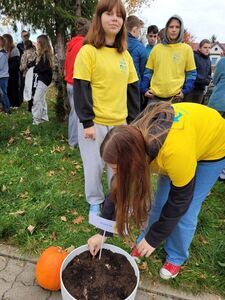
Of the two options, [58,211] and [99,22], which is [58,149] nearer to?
[58,211]

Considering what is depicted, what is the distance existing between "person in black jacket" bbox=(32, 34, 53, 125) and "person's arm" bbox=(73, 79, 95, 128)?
10.6 feet

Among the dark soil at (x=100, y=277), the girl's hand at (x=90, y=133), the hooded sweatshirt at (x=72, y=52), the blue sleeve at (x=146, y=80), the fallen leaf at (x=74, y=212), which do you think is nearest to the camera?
the dark soil at (x=100, y=277)

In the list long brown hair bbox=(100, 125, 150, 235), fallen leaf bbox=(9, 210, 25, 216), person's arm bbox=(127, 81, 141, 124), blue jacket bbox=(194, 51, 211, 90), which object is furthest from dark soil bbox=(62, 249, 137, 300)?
blue jacket bbox=(194, 51, 211, 90)

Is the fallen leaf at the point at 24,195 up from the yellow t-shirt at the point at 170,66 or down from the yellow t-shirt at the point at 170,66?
down

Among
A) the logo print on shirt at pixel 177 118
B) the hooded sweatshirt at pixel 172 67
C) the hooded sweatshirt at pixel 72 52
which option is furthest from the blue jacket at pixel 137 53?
the logo print on shirt at pixel 177 118

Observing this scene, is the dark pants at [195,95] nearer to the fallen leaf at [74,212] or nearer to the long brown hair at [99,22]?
the long brown hair at [99,22]

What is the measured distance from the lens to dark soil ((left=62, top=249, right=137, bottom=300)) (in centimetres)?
182

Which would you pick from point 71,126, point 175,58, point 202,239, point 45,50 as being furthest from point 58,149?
point 202,239

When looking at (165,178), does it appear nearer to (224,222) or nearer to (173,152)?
(173,152)

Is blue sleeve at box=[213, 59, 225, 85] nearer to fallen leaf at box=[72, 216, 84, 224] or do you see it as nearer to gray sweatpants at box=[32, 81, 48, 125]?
fallen leaf at box=[72, 216, 84, 224]

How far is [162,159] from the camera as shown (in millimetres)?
1554

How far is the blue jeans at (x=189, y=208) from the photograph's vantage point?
203cm

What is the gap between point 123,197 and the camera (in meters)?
1.50

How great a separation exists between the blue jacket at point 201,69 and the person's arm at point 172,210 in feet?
13.8
